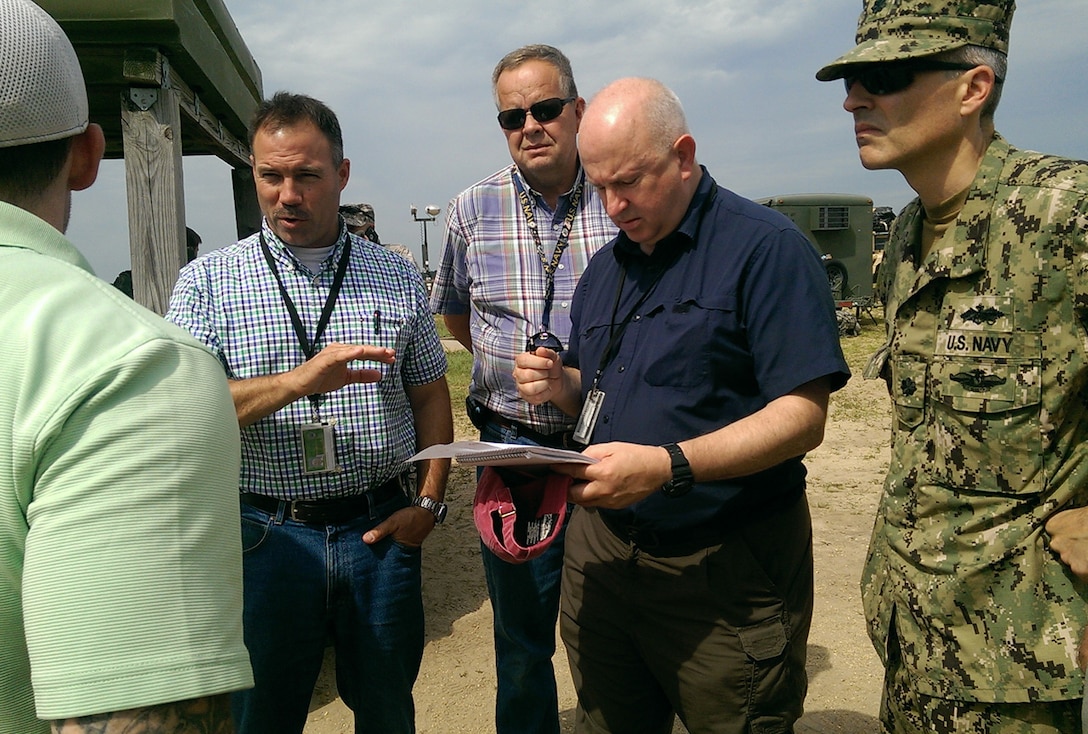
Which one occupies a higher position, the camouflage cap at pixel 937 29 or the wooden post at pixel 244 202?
the wooden post at pixel 244 202

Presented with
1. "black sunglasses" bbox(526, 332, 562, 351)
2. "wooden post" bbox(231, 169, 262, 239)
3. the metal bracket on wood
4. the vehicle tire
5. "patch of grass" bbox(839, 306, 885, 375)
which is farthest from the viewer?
the vehicle tire

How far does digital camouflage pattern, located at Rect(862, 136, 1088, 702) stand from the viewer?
1.67 meters

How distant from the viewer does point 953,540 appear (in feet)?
5.92

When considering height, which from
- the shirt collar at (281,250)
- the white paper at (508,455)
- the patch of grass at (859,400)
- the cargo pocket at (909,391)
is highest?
the shirt collar at (281,250)

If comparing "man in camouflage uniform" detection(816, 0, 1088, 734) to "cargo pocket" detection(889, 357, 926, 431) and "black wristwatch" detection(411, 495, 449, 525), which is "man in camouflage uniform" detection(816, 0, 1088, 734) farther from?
"black wristwatch" detection(411, 495, 449, 525)

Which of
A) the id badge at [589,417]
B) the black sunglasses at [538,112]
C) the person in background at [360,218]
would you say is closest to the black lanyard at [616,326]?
the id badge at [589,417]

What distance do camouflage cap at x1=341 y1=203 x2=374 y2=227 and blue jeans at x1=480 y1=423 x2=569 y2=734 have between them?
3737 mm

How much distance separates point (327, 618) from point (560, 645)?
2356 mm

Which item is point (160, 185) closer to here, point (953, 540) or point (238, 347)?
point (238, 347)

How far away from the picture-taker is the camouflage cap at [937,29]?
5.88 ft

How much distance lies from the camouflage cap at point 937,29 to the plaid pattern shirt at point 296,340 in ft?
5.30

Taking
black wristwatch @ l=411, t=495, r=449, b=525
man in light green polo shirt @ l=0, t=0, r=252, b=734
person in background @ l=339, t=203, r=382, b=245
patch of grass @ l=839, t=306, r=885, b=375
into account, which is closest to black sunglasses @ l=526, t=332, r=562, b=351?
black wristwatch @ l=411, t=495, r=449, b=525

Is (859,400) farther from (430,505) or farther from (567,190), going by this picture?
(430,505)

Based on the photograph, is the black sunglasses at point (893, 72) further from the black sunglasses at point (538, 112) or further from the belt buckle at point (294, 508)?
the belt buckle at point (294, 508)
